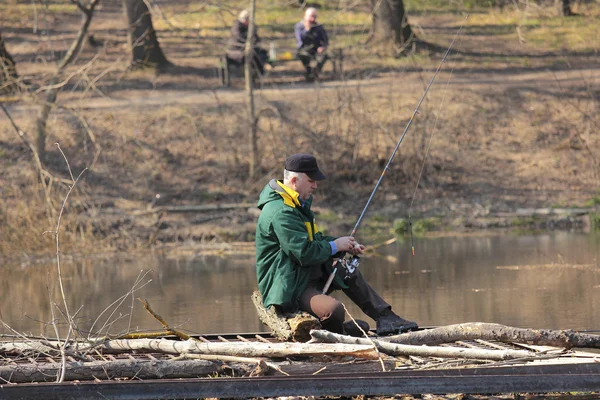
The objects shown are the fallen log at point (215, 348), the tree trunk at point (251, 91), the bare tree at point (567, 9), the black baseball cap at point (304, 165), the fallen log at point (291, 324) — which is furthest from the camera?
the bare tree at point (567, 9)

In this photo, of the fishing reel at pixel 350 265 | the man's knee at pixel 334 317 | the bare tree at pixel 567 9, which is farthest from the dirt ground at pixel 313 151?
the man's knee at pixel 334 317

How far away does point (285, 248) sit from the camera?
7.76 meters

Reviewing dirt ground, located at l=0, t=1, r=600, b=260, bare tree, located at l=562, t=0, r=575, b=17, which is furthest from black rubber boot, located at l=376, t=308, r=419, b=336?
bare tree, located at l=562, t=0, r=575, b=17

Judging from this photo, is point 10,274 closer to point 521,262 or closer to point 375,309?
point 521,262

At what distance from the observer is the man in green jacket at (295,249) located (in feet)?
25.5

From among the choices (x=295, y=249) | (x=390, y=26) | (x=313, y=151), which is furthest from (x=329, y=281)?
(x=390, y=26)

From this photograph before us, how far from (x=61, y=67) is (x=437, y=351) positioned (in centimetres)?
1217

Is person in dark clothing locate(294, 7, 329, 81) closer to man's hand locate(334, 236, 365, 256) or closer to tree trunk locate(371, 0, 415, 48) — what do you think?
tree trunk locate(371, 0, 415, 48)

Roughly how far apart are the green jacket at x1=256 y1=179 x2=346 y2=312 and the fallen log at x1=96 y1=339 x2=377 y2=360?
515mm

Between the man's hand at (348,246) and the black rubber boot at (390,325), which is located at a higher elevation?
the man's hand at (348,246)

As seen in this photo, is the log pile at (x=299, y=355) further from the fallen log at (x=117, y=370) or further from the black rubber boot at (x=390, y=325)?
the black rubber boot at (x=390, y=325)

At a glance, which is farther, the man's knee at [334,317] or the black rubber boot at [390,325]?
the black rubber boot at [390,325]

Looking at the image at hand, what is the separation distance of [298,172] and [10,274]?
27.9ft

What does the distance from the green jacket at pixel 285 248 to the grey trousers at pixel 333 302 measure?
0.09 m
